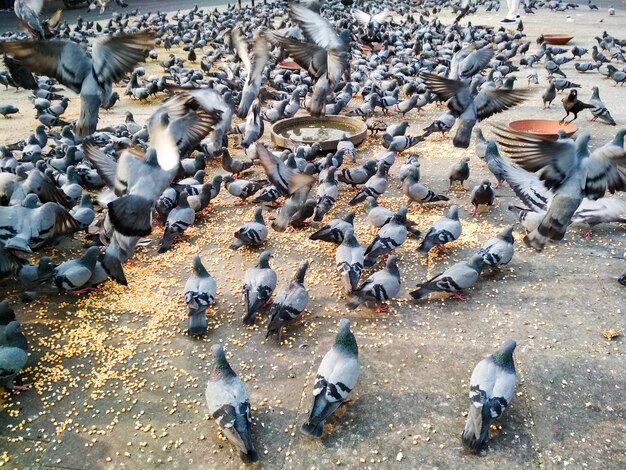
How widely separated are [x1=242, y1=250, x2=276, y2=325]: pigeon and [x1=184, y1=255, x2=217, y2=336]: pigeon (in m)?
0.36

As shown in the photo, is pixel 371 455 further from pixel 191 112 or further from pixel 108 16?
pixel 108 16

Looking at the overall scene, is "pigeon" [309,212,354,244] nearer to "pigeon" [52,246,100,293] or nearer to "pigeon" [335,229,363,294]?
"pigeon" [335,229,363,294]

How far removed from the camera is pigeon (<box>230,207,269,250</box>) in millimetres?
6285

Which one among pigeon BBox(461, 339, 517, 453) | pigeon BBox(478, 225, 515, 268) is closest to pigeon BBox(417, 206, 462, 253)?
pigeon BBox(478, 225, 515, 268)

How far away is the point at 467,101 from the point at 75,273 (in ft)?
23.0

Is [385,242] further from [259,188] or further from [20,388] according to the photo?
[20,388]

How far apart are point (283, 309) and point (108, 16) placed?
30.6 meters

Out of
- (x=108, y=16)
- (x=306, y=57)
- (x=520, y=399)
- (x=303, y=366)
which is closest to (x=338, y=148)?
(x=306, y=57)

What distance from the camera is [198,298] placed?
16.2 feet

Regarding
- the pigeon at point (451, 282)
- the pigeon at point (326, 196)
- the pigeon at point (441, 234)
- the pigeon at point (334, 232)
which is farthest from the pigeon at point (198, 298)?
the pigeon at point (441, 234)

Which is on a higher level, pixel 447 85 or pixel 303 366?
pixel 447 85

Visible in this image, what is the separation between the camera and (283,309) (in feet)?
15.8

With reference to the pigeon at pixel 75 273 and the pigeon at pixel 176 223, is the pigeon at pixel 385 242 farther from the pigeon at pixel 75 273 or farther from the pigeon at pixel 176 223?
the pigeon at pixel 75 273

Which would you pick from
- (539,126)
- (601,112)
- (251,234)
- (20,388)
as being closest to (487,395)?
(251,234)
